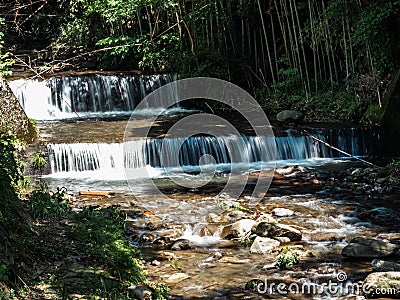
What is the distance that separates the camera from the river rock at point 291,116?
13.4 m

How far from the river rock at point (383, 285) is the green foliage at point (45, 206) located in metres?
3.51

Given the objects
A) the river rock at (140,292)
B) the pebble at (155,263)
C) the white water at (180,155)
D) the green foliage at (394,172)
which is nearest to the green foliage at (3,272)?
the river rock at (140,292)

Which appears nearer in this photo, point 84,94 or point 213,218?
point 213,218

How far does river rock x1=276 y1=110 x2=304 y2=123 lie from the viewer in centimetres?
1335

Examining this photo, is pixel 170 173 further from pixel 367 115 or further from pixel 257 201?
pixel 367 115

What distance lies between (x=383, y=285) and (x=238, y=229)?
87.6 inches

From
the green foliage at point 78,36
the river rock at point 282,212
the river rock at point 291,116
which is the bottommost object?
the river rock at point 282,212

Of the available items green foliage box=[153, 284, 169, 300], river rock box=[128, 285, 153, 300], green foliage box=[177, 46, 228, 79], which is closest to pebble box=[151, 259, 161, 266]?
green foliage box=[153, 284, 169, 300]

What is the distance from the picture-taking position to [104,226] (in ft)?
21.5

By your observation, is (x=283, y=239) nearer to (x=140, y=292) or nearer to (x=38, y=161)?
(x=140, y=292)

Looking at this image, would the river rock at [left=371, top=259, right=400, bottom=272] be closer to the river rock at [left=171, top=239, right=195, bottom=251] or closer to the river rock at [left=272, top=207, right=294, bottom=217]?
the river rock at [left=171, top=239, right=195, bottom=251]

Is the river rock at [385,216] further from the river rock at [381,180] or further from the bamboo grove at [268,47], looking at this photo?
the bamboo grove at [268,47]

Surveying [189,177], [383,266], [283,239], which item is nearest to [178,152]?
[189,177]

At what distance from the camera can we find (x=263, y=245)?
258 inches
